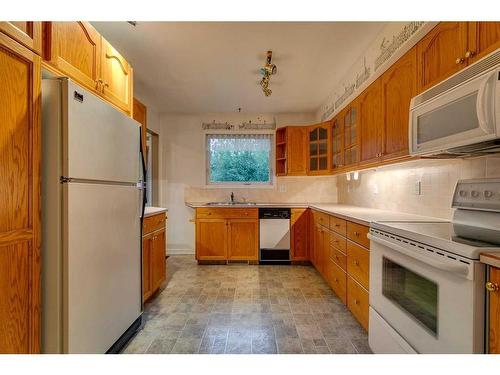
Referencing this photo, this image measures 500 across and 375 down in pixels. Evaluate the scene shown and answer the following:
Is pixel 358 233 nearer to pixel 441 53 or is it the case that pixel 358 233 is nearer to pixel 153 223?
pixel 441 53

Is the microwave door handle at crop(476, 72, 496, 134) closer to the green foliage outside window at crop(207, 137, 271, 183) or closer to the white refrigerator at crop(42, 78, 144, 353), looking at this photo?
the white refrigerator at crop(42, 78, 144, 353)

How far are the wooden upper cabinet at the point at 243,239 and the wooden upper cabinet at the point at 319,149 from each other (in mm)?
1233

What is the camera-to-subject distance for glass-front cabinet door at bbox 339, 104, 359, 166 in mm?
2816

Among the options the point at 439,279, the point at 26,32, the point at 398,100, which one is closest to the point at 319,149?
the point at 398,100

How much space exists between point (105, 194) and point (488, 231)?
1.94 metres

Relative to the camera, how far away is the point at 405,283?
144 centimetres

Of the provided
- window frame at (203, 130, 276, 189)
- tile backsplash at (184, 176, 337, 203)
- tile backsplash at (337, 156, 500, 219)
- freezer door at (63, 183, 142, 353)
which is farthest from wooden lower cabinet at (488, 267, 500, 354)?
window frame at (203, 130, 276, 189)

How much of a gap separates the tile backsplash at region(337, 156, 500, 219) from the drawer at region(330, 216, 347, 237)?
0.55 metres

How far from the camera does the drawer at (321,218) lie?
3005 millimetres

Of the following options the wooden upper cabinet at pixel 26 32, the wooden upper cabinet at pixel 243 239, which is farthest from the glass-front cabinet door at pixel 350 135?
the wooden upper cabinet at pixel 26 32

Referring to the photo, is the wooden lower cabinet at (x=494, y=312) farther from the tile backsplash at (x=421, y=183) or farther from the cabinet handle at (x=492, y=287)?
the tile backsplash at (x=421, y=183)

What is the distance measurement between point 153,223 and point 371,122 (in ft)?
7.53
